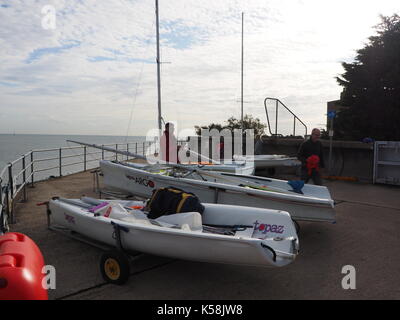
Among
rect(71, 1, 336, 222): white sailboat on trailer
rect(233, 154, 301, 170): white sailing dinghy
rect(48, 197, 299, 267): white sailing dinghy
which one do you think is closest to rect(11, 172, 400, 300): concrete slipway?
rect(48, 197, 299, 267): white sailing dinghy

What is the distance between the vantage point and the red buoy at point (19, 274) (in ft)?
8.87

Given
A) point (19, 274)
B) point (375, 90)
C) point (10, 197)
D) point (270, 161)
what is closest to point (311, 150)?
point (270, 161)

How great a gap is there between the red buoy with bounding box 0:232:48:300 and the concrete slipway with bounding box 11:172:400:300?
57cm

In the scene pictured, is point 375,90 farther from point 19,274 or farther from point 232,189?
point 19,274

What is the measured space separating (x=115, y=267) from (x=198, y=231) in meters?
1.02

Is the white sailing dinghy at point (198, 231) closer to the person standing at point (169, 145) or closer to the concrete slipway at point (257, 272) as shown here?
the concrete slipway at point (257, 272)

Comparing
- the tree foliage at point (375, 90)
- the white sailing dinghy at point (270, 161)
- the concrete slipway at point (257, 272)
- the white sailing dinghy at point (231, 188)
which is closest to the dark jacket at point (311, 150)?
the white sailing dinghy at point (231, 188)

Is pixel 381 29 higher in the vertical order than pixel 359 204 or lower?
higher

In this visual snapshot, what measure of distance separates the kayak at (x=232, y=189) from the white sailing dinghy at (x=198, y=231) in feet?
2.90

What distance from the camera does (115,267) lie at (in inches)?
147

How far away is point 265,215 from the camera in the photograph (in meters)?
4.50

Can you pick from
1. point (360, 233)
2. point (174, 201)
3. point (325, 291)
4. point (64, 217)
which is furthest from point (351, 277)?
point (64, 217)

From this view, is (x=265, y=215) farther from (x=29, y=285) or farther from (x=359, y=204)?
(x=359, y=204)

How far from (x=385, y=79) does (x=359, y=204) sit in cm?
953
